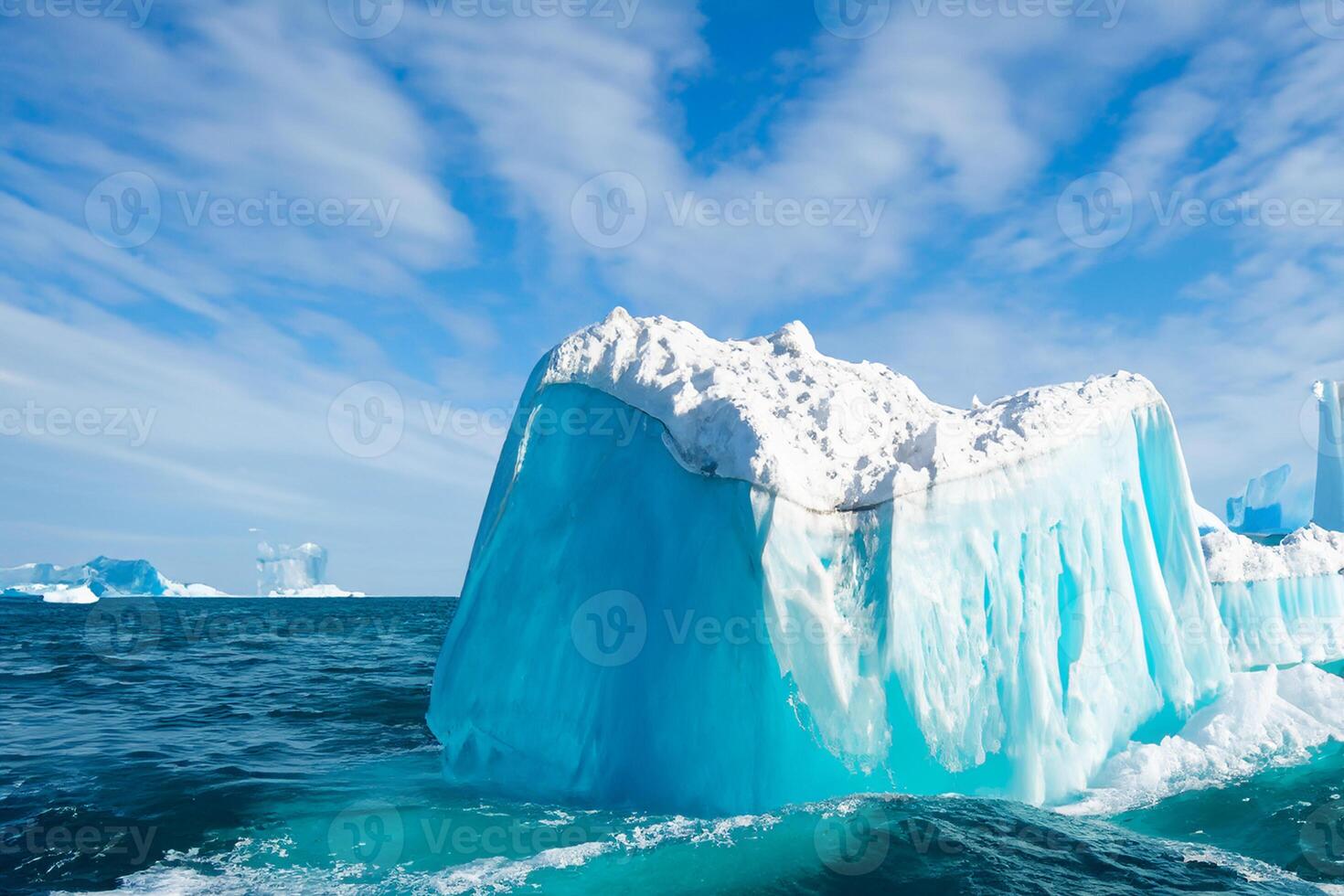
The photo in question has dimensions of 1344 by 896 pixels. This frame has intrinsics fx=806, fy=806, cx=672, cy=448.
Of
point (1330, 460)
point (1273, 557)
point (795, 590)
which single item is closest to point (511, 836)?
point (795, 590)

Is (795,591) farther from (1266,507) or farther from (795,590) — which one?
(1266,507)

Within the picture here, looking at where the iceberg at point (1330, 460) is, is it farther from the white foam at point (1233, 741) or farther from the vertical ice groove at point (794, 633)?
the vertical ice groove at point (794, 633)

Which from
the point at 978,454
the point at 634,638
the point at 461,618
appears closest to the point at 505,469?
the point at 461,618

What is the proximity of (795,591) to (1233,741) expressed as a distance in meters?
6.81

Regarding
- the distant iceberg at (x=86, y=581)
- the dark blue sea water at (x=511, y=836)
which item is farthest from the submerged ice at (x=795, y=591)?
the distant iceberg at (x=86, y=581)

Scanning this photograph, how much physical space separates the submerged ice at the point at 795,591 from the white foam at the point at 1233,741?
11.7 inches

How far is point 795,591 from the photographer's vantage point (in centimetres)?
827

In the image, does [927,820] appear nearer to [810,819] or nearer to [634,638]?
[810,819]

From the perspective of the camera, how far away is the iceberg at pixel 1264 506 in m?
48.0

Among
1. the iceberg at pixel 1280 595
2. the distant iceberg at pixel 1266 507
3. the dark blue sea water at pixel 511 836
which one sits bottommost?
the dark blue sea water at pixel 511 836

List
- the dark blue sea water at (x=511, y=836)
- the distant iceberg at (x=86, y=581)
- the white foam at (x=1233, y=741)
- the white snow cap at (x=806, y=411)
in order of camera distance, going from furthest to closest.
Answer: the distant iceberg at (x=86, y=581) → the white foam at (x=1233, y=741) → the white snow cap at (x=806, y=411) → the dark blue sea water at (x=511, y=836)

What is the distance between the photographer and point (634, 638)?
8.98 meters

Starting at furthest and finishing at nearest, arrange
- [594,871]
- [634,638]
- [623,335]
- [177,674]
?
[177,674], [623,335], [634,638], [594,871]

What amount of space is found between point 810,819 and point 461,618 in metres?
5.17
